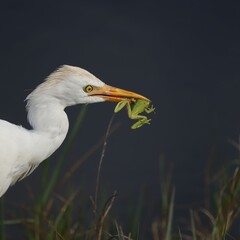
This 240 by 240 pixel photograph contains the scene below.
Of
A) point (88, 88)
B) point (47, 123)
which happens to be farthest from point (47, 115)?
point (88, 88)

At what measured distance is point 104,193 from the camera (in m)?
4.05

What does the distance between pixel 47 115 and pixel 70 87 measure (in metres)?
0.13

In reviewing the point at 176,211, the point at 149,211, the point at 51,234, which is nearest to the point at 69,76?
the point at 51,234

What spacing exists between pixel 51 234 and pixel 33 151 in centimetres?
32

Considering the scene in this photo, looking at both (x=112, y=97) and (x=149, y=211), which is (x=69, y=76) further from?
(x=149, y=211)

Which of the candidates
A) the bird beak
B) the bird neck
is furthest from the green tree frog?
the bird neck

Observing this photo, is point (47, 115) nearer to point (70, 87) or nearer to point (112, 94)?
point (70, 87)

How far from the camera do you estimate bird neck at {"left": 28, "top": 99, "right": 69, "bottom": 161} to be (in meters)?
3.55

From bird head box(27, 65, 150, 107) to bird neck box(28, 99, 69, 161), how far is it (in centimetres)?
3

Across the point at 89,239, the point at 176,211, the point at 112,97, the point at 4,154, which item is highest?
the point at 112,97

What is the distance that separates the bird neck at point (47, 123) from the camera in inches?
140

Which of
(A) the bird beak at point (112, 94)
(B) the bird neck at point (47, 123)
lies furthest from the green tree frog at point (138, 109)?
(B) the bird neck at point (47, 123)

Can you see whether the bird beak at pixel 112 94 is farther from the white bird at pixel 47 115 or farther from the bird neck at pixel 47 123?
the bird neck at pixel 47 123

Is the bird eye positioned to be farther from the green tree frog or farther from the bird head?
the green tree frog
